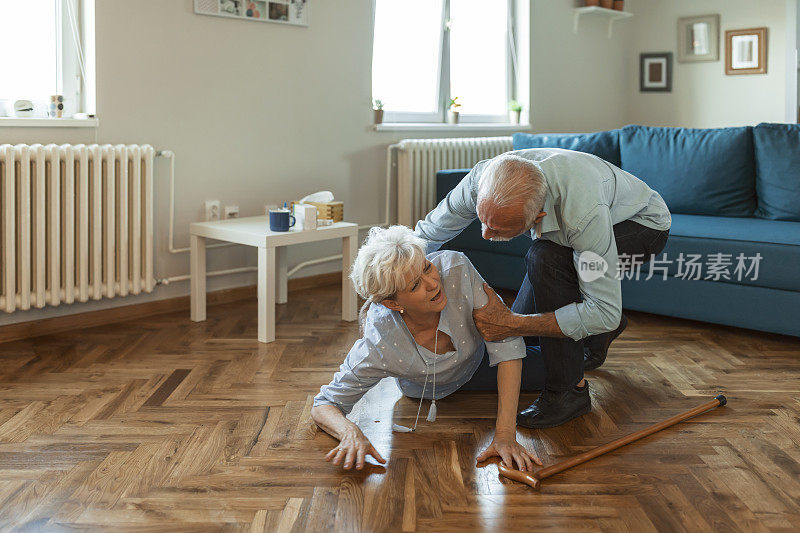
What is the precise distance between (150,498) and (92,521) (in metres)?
0.15

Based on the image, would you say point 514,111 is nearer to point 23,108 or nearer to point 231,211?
point 231,211

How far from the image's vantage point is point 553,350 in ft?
7.59

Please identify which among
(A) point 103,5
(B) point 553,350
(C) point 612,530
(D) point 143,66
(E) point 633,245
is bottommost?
(C) point 612,530

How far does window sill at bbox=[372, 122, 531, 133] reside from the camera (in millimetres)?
4586

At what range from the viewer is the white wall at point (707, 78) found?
18.8 feet

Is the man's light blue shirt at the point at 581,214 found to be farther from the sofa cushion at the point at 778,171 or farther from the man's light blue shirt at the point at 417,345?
the sofa cushion at the point at 778,171

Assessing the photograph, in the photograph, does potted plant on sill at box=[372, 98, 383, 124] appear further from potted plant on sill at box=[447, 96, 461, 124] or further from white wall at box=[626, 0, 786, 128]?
white wall at box=[626, 0, 786, 128]

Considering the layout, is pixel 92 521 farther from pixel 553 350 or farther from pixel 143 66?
pixel 143 66

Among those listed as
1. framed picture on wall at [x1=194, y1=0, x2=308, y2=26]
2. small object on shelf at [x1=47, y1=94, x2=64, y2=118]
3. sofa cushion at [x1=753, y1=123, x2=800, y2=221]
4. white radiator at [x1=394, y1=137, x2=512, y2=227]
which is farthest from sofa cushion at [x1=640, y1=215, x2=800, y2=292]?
small object on shelf at [x1=47, y1=94, x2=64, y2=118]

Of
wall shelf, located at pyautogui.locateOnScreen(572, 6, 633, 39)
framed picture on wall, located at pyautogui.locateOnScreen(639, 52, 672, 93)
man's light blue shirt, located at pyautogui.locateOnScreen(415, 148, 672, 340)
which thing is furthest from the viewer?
framed picture on wall, located at pyautogui.locateOnScreen(639, 52, 672, 93)

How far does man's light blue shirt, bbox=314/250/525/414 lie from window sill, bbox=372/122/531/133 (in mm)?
2493

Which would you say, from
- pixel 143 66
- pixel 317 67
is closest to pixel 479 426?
pixel 143 66

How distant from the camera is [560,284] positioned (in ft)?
7.41

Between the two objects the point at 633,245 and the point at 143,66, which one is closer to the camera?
the point at 633,245
